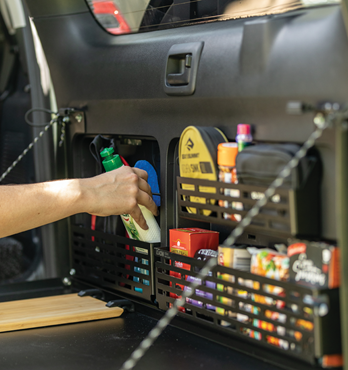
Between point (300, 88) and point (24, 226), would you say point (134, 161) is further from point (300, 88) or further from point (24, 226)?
point (300, 88)

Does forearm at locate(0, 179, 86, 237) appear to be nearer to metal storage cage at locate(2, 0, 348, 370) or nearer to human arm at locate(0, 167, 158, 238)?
human arm at locate(0, 167, 158, 238)

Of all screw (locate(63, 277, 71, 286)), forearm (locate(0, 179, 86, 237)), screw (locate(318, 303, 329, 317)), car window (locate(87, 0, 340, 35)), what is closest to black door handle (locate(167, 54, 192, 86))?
car window (locate(87, 0, 340, 35))

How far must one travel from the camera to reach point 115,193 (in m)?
1.46

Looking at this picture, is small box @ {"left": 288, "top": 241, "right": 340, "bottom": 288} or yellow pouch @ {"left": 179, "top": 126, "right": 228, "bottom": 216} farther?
yellow pouch @ {"left": 179, "top": 126, "right": 228, "bottom": 216}

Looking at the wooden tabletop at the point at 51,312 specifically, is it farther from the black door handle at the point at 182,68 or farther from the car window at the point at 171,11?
the car window at the point at 171,11

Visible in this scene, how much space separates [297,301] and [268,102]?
435 mm

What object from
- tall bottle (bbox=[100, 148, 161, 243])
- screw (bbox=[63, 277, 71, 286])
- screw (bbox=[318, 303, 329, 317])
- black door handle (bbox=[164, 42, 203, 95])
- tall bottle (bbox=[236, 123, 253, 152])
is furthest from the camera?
screw (bbox=[63, 277, 71, 286])

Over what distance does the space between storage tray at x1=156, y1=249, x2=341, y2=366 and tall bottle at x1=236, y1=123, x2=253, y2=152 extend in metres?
0.29

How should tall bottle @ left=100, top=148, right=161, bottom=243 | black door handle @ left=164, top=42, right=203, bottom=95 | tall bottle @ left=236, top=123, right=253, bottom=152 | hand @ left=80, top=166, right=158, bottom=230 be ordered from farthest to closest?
tall bottle @ left=100, top=148, right=161, bottom=243
hand @ left=80, top=166, right=158, bottom=230
black door handle @ left=164, top=42, right=203, bottom=95
tall bottle @ left=236, top=123, right=253, bottom=152

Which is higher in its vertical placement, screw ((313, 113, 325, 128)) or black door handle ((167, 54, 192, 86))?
black door handle ((167, 54, 192, 86))

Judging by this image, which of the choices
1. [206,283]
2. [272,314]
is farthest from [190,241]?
[272,314]

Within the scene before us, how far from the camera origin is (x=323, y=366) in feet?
3.21

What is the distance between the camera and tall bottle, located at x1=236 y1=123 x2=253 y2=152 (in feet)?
3.82

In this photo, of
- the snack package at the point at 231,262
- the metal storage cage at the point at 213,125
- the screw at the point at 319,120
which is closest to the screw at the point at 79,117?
the metal storage cage at the point at 213,125
